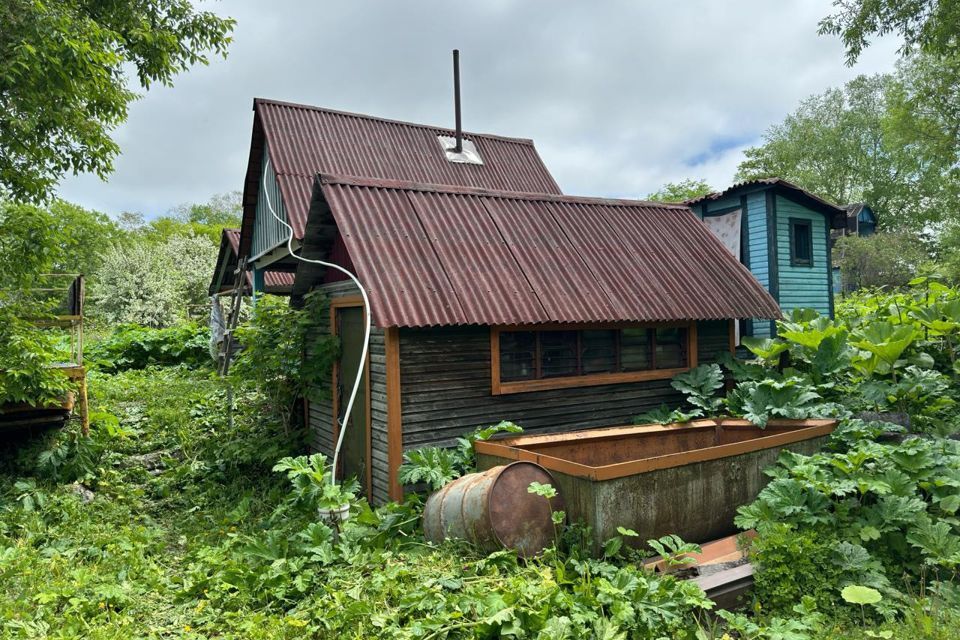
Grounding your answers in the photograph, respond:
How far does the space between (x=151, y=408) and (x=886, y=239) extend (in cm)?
3370

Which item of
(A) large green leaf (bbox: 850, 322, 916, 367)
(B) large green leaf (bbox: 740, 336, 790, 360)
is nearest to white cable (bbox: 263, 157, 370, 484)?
(B) large green leaf (bbox: 740, 336, 790, 360)

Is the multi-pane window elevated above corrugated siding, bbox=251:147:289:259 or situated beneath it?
situated beneath

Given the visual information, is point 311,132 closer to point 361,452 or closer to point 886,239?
point 361,452

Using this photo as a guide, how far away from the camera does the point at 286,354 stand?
25.4ft

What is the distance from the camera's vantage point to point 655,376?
7816mm

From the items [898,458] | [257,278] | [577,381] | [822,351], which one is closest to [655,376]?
[577,381]

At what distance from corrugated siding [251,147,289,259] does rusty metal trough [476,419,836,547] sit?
815 cm

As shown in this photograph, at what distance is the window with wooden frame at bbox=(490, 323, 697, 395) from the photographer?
674 cm

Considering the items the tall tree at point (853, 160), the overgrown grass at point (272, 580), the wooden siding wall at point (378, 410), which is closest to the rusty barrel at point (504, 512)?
the overgrown grass at point (272, 580)

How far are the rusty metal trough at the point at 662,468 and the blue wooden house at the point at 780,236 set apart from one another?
7791mm

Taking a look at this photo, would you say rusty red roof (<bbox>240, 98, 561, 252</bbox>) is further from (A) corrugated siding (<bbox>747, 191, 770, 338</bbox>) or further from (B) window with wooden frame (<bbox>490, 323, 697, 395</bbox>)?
(B) window with wooden frame (<bbox>490, 323, 697, 395</bbox>)

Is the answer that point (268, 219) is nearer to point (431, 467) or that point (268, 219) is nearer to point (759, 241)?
point (431, 467)

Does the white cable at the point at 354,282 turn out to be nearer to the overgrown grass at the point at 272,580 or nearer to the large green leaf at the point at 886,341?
the overgrown grass at the point at 272,580

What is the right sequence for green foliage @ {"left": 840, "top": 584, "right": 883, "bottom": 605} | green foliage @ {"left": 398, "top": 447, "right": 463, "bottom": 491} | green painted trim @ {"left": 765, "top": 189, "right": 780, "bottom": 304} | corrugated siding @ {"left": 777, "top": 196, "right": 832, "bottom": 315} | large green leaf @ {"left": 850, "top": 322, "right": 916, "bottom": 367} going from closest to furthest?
green foliage @ {"left": 840, "top": 584, "right": 883, "bottom": 605}, green foliage @ {"left": 398, "top": 447, "right": 463, "bottom": 491}, large green leaf @ {"left": 850, "top": 322, "right": 916, "bottom": 367}, green painted trim @ {"left": 765, "top": 189, "right": 780, "bottom": 304}, corrugated siding @ {"left": 777, "top": 196, "right": 832, "bottom": 315}
